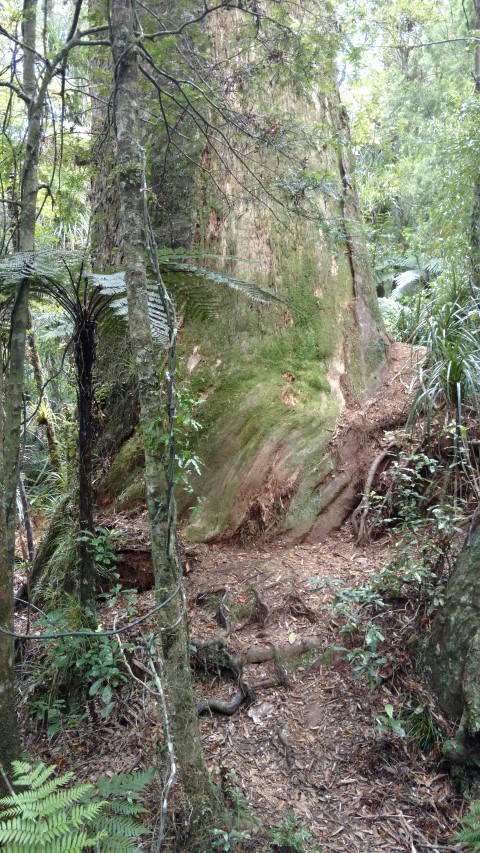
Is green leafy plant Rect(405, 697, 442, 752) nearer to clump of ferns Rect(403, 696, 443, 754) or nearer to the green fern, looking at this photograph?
Answer: clump of ferns Rect(403, 696, 443, 754)

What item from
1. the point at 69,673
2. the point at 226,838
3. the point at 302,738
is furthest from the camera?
the point at 69,673

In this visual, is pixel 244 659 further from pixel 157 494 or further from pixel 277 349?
pixel 277 349

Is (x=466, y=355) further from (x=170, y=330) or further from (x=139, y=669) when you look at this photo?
(x=139, y=669)

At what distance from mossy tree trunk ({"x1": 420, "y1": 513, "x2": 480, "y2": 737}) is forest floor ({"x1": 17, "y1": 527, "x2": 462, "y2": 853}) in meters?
0.13

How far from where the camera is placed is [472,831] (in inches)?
90.0

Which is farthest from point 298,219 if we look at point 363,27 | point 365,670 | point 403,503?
point 365,670

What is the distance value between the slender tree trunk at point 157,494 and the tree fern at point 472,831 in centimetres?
105

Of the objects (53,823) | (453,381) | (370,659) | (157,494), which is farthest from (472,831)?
(453,381)

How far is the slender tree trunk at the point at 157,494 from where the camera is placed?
7.66 feet

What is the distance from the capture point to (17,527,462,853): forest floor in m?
2.63

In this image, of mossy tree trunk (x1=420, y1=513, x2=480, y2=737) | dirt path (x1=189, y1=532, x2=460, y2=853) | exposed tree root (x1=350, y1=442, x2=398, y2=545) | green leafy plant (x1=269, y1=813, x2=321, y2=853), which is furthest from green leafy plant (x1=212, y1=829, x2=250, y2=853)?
exposed tree root (x1=350, y1=442, x2=398, y2=545)

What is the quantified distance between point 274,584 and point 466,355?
7.46 feet

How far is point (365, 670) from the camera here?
306 cm

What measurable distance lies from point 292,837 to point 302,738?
2.03 ft
